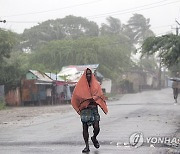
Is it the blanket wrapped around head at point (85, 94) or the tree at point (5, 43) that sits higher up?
the tree at point (5, 43)

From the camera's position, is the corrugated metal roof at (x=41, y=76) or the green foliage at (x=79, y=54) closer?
the corrugated metal roof at (x=41, y=76)

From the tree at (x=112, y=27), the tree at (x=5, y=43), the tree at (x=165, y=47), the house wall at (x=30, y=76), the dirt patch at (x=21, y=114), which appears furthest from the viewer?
the tree at (x=112, y=27)

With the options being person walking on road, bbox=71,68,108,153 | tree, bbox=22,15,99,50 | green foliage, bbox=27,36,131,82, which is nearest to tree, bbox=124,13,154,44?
tree, bbox=22,15,99,50

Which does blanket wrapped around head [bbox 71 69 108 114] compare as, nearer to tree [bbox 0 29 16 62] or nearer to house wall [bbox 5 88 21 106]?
tree [bbox 0 29 16 62]

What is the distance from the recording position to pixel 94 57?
53188 millimetres

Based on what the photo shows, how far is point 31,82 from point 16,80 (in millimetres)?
1208

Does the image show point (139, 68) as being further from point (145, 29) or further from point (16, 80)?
point (16, 80)

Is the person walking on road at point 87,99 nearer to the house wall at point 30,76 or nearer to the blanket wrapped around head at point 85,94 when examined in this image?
the blanket wrapped around head at point 85,94

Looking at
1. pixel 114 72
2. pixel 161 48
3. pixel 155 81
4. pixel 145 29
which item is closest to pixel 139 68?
pixel 145 29

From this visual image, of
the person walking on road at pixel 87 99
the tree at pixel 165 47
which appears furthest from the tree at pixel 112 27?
the person walking on road at pixel 87 99

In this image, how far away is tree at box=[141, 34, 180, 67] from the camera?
66.0ft

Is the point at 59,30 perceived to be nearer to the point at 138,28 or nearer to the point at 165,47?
the point at 138,28

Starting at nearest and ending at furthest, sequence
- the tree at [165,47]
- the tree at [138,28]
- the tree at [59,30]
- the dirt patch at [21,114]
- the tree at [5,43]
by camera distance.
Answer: the dirt patch at [21,114] < the tree at [165,47] < the tree at [5,43] < the tree at [59,30] < the tree at [138,28]

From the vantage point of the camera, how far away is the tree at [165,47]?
20.1 meters
